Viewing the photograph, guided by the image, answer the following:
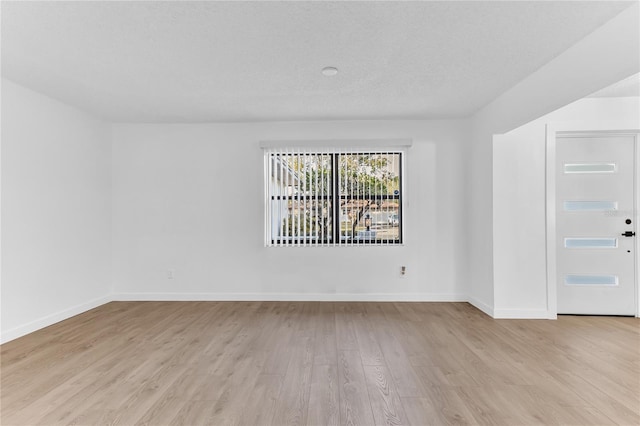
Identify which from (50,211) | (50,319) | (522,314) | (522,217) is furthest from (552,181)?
(50,319)

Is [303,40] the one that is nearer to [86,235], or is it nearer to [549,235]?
[549,235]

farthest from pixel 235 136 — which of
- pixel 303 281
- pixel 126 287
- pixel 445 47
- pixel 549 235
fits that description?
pixel 549 235

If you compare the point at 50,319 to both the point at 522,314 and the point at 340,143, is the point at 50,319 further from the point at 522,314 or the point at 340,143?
the point at 522,314

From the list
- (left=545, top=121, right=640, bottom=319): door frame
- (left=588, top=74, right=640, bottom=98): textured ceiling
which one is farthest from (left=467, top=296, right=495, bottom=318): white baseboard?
(left=588, top=74, right=640, bottom=98): textured ceiling

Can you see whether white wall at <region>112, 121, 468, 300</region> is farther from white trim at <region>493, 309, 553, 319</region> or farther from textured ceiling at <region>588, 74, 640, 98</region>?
textured ceiling at <region>588, 74, 640, 98</region>

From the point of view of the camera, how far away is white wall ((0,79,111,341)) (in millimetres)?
3254

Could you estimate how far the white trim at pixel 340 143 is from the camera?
455 cm

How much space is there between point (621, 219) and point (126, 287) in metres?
6.73

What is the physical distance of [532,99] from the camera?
3.08 metres

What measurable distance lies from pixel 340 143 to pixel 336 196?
2.51 ft

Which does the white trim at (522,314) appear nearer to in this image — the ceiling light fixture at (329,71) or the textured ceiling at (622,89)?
the textured ceiling at (622,89)

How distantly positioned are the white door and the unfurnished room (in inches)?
1.0

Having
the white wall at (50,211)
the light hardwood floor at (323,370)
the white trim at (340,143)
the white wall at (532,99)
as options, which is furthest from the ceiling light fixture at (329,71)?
the white wall at (50,211)

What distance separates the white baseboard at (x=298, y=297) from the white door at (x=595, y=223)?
134cm
